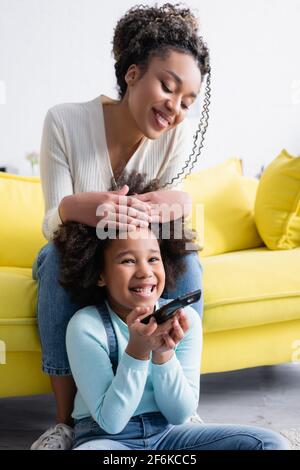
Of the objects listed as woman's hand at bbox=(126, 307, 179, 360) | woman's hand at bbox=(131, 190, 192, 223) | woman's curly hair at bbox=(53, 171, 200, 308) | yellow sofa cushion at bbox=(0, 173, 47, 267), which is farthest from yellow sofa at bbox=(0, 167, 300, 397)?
woman's hand at bbox=(126, 307, 179, 360)

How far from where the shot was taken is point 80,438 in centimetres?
123

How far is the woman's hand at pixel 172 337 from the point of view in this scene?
3.60 ft

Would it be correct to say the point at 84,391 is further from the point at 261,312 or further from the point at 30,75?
the point at 30,75

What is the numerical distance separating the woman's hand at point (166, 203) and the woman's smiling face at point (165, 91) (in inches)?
5.4

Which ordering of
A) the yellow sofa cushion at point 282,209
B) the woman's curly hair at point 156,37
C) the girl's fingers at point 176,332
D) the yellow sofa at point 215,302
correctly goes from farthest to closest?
the yellow sofa cushion at point 282,209, the yellow sofa at point 215,302, the woman's curly hair at point 156,37, the girl's fingers at point 176,332

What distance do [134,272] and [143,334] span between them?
163mm

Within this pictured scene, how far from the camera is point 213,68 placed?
3.79 metres

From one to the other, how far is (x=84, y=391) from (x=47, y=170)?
20.6 inches

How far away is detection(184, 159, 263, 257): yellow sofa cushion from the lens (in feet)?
6.70

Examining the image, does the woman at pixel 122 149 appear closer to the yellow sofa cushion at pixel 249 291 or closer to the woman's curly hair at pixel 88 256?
the woman's curly hair at pixel 88 256

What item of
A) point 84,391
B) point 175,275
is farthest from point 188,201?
point 84,391

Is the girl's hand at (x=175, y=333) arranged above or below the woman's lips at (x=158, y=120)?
below

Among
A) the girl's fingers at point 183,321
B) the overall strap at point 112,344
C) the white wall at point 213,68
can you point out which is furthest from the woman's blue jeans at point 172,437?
the white wall at point 213,68

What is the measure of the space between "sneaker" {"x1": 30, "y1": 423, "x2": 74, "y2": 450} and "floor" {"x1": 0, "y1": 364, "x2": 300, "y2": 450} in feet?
0.79
